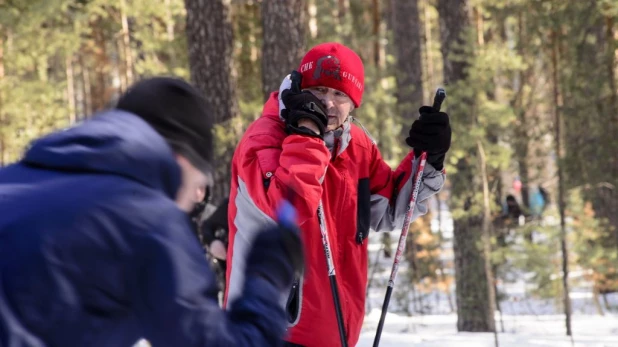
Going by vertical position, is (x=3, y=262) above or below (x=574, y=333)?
above

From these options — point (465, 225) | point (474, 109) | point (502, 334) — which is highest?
point (474, 109)

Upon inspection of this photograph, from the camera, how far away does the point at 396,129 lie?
43.6 feet

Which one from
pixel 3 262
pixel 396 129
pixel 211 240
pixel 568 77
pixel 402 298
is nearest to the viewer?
pixel 3 262

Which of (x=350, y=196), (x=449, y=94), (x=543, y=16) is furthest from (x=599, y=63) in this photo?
(x=350, y=196)

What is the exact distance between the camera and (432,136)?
397cm

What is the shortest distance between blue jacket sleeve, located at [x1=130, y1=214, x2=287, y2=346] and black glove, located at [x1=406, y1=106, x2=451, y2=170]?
83.4 inches

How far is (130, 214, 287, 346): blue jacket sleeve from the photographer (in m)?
1.83

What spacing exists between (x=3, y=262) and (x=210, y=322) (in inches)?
17.6

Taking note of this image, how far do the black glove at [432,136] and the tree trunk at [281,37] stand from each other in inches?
199

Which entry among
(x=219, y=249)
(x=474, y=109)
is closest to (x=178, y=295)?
(x=219, y=249)

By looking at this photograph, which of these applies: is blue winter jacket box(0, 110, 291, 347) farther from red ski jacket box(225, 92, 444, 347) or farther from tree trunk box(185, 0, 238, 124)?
tree trunk box(185, 0, 238, 124)

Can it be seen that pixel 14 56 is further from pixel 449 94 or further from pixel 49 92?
pixel 449 94

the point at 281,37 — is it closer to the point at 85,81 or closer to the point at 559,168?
the point at 559,168

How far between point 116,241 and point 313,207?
5.03ft
